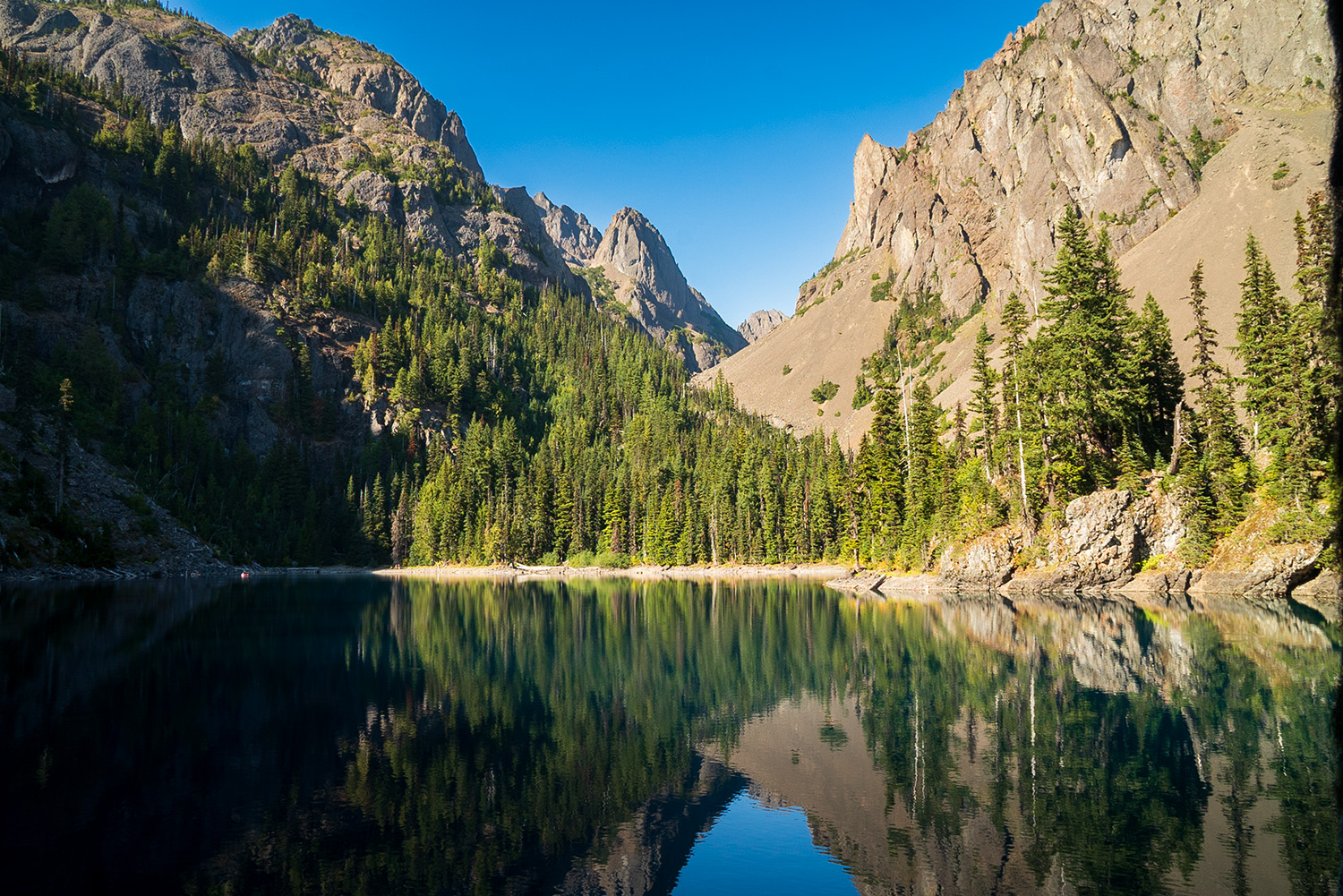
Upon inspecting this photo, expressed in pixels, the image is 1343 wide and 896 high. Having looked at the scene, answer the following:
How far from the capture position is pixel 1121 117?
182125mm

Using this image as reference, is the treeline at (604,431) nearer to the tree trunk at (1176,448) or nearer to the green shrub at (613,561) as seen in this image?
the tree trunk at (1176,448)

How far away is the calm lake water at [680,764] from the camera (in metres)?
13.6

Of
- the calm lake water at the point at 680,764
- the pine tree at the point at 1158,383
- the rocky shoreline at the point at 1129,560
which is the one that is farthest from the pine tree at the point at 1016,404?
the calm lake water at the point at 680,764

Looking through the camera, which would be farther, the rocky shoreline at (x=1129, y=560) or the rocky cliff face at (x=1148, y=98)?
the rocky cliff face at (x=1148, y=98)

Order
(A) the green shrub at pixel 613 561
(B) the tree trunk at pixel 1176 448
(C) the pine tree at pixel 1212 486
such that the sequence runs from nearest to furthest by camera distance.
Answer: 1. (C) the pine tree at pixel 1212 486
2. (B) the tree trunk at pixel 1176 448
3. (A) the green shrub at pixel 613 561

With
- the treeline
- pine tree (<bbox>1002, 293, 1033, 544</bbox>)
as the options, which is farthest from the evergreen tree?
pine tree (<bbox>1002, 293, 1033, 544</bbox>)

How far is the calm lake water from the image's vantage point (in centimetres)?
1364

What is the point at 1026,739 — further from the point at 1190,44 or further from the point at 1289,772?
the point at 1190,44

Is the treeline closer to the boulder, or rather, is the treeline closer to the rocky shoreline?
the rocky shoreline

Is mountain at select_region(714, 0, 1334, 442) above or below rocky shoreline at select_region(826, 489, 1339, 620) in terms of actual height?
above

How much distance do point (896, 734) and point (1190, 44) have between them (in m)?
217


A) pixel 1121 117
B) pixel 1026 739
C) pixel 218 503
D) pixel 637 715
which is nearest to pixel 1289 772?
pixel 1026 739

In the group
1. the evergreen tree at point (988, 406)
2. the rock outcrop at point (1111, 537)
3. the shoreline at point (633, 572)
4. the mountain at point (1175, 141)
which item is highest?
the mountain at point (1175, 141)

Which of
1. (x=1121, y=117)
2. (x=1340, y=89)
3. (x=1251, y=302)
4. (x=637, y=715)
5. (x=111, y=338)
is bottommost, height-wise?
(x=637, y=715)
